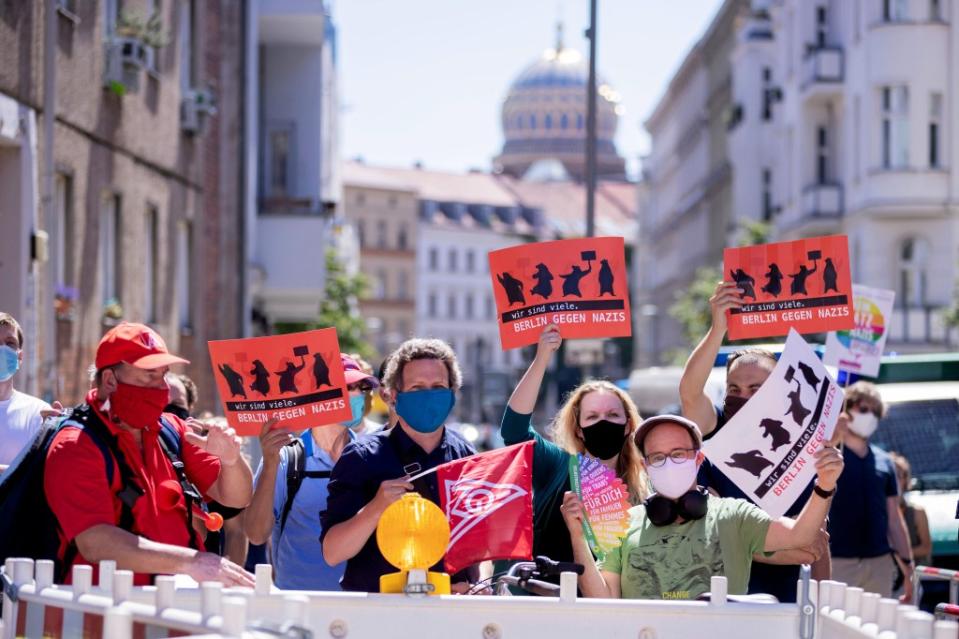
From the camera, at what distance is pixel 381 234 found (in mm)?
143375

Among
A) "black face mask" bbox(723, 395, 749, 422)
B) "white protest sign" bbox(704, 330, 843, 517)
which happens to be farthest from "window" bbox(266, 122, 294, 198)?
"white protest sign" bbox(704, 330, 843, 517)

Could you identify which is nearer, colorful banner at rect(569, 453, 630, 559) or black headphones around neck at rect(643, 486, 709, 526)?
black headphones around neck at rect(643, 486, 709, 526)

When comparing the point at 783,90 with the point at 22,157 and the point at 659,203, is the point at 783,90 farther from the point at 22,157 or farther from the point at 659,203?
the point at 659,203

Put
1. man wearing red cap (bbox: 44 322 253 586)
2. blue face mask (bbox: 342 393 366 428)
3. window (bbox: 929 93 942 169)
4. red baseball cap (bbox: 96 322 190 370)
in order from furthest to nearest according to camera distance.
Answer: window (bbox: 929 93 942 169) → blue face mask (bbox: 342 393 366 428) → red baseball cap (bbox: 96 322 190 370) → man wearing red cap (bbox: 44 322 253 586)

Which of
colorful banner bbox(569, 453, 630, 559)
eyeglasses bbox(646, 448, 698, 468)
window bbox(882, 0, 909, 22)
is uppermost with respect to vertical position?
window bbox(882, 0, 909, 22)

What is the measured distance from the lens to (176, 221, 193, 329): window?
23.6m

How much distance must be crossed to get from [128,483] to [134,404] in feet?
0.81

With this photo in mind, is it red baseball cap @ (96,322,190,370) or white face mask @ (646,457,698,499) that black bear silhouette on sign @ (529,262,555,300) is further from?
red baseball cap @ (96,322,190,370)

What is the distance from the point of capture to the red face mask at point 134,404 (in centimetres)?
605

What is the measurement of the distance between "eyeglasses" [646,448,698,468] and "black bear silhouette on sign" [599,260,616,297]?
1.80 meters

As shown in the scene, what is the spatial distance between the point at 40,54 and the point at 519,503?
10.1 meters

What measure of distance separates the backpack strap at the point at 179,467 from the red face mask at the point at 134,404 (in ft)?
0.94

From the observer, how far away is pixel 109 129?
18.5m

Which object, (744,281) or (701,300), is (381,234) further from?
(744,281)
